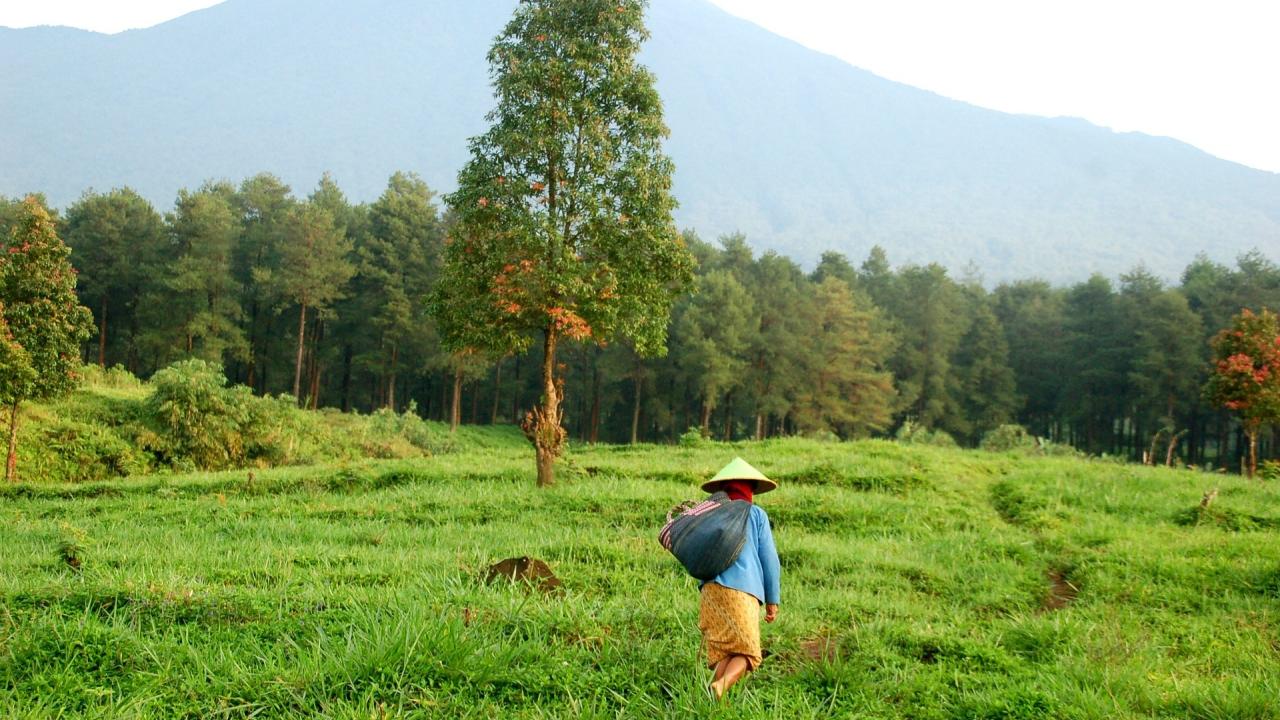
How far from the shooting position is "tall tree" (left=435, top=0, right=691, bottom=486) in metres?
15.4

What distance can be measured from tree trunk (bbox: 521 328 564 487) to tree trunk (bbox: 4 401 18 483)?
13123 millimetres

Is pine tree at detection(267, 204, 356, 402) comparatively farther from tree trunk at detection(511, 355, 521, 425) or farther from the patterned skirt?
the patterned skirt

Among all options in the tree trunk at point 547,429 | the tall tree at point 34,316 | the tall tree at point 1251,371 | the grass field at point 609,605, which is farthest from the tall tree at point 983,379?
the tall tree at point 34,316

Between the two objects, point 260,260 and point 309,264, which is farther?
point 260,260

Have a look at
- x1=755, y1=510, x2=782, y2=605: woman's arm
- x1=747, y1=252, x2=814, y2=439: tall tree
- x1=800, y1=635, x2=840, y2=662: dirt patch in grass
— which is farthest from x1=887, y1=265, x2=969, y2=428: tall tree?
x1=755, y1=510, x2=782, y2=605: woman's arm

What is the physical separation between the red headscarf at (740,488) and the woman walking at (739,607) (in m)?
0.19

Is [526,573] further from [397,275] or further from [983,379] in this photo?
[983,379]

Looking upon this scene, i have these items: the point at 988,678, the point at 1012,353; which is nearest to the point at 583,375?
the point at 1012,353

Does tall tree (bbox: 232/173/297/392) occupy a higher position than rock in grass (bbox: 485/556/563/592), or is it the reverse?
tall tree (bbox: 232/173/297/392)

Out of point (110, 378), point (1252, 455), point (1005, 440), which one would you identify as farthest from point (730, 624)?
point (110, 378)

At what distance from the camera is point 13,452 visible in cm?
1959

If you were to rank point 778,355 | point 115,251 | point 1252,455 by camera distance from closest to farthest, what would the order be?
1. point 1252,455
2. point 115,251
3. point 778,355

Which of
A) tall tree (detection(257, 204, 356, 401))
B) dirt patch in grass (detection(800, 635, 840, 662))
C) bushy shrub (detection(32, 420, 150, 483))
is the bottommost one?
bushy shrub (detection(32, 420, 150, 483))

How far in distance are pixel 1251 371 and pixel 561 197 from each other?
19.5 m
